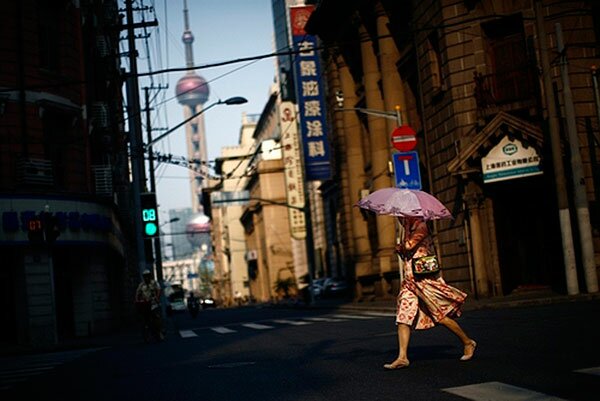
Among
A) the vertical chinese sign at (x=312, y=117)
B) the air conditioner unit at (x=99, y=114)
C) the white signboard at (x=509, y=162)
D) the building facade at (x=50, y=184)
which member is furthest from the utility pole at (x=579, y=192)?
the vertical chinese sign at (x=312, y=117)

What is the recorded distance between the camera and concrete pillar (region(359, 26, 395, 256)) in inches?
1453

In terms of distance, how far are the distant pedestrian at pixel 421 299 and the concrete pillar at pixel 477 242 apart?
54.2ft

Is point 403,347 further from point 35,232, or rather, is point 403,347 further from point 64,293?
point 64,293

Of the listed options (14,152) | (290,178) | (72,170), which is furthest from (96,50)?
(290,178)

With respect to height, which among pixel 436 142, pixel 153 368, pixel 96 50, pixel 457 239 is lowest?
pixel 153 368

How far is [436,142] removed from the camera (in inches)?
1155

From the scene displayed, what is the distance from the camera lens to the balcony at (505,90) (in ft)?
84.3

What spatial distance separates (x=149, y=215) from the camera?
86.1 feet

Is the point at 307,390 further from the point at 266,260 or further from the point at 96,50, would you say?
the point at 266,260

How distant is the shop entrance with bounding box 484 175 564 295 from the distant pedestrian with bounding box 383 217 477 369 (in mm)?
16653

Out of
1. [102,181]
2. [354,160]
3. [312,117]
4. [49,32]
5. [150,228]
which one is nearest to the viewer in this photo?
[150,228]

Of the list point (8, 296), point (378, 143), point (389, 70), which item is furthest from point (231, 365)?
point (378, 143)

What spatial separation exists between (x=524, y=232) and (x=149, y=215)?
11.8 meters

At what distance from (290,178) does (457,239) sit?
4697 cm
